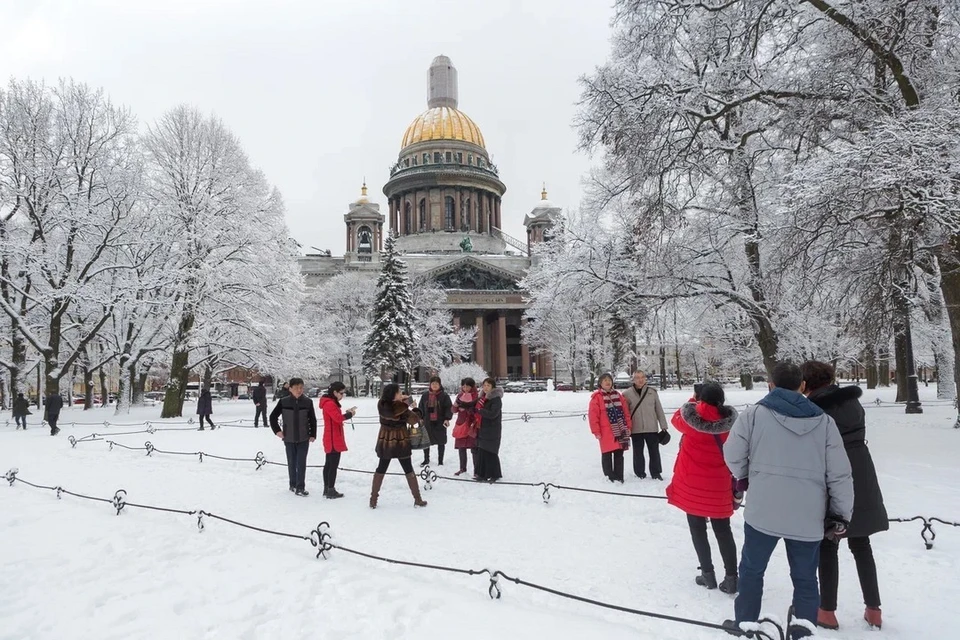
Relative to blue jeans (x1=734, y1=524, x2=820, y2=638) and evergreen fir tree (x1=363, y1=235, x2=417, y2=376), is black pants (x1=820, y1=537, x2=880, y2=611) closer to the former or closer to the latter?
blue jeans (x1=734, y1=524, x2=820, y2=638)

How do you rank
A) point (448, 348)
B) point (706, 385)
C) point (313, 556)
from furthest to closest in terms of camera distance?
1. point (448, 348)
2. point (313, 556)
3. point (706, 385)

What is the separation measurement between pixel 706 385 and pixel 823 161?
19.6 ft

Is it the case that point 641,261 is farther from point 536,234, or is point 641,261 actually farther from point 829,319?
point 536,234

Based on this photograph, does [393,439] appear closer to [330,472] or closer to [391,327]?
[330,472]

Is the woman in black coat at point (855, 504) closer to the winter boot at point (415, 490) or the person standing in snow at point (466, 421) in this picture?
the winter boot at point (415, 490)

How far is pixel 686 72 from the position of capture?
40.4ft

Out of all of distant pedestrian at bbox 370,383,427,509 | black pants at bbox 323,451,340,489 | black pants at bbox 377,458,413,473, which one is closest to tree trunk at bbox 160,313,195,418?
black pants at bbox 323,451,340,489

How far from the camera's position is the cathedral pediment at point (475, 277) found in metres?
59.9

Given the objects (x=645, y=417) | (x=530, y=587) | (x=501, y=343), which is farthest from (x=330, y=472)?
(x=501, y=343)

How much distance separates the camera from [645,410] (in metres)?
8.88

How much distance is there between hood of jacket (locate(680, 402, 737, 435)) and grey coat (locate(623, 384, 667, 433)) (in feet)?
13.0

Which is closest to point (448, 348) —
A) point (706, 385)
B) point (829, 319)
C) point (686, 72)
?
point (829, 319)

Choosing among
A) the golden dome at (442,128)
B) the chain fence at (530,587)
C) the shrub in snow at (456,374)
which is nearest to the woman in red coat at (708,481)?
the chain fence at (530,587)

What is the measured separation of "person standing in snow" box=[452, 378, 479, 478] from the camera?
9.75 m
